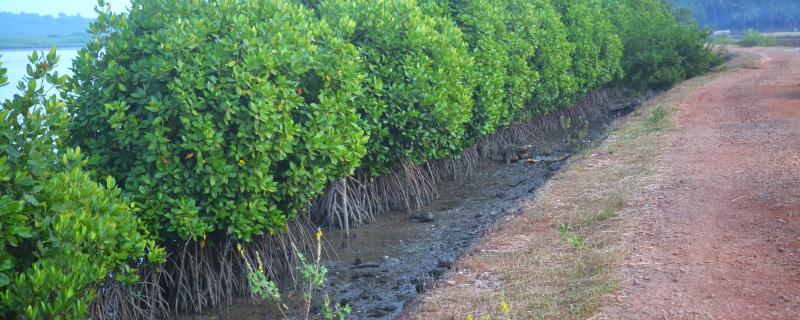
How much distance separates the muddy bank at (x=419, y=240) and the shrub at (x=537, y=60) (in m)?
1.32

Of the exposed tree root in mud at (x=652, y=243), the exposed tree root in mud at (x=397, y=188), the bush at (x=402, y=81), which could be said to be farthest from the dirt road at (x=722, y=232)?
the exposed tree root in mud at (x=397, y=188)

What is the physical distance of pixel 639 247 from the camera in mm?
6664

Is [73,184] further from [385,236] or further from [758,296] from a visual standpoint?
[385,236]

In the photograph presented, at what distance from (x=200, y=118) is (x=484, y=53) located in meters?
7.27

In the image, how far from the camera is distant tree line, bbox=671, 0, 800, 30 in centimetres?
6544

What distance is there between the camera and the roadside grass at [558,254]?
18.7 feet

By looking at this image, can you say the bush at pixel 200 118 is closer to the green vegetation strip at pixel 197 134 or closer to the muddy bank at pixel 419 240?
the green vegetation strip at pixel 197 134

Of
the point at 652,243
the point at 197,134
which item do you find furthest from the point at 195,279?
the point at 652,243

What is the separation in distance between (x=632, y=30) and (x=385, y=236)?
52.3 feet

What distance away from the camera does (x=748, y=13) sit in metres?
68.0

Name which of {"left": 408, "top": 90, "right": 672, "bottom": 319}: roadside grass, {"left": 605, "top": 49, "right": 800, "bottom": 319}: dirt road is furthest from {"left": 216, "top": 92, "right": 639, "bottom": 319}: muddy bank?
{"left": 605, "top": 49, "right": 800, "bottom": 319}: dirt road

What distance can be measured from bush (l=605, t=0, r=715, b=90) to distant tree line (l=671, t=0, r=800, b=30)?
40.9 meters

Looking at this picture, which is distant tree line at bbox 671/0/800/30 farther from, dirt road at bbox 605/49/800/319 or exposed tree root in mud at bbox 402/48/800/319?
exposed tree root in mud at bbox 402/48/800/319

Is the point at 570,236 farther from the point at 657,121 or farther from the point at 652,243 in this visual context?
the point at 657,121
